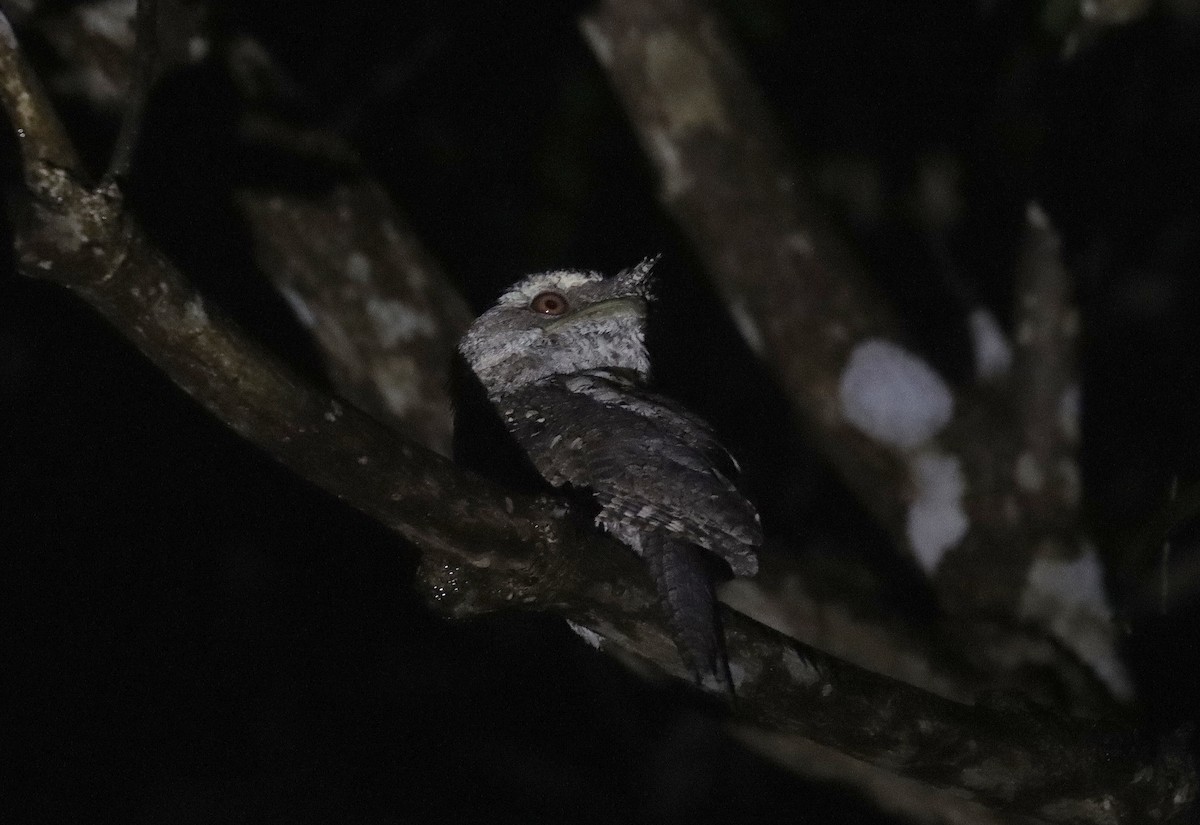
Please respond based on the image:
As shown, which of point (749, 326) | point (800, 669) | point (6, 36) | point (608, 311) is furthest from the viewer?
point (749, 326)

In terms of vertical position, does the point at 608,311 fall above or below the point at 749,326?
below

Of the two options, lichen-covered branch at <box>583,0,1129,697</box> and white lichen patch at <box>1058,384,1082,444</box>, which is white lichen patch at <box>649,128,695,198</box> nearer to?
lichen-covered branch at <box>583,0,1129,697</box>

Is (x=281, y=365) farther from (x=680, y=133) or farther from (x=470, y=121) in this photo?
(x=470, y=121)

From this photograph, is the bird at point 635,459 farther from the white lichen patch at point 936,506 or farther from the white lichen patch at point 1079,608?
the white lichen patch at point 1079,608

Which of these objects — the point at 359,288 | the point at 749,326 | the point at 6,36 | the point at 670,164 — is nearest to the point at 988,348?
the point at 749,326

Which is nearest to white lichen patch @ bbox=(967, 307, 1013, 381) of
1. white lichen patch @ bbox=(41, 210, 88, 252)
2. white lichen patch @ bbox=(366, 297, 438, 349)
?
white lichen patch @ bbox=(366, 297, 438, 349)

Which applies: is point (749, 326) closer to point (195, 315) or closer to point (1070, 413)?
point (1070, 413)

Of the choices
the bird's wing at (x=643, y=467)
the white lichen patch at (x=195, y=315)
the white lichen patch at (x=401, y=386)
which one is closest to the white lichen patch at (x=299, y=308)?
the white lichen patch at (x=401, y=386)
